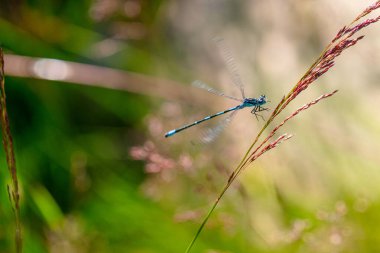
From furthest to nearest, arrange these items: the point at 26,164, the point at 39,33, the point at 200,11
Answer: the point at 200,11, the point at 39,33, the point at 26,164

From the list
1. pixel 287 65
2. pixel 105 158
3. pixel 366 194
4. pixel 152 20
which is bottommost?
pixel 366 194

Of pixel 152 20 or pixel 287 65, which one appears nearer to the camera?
pixel 287 65

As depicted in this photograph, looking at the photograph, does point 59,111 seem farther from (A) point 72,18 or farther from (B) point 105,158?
(A) point 72,18

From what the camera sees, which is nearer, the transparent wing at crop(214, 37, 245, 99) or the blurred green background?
the transparent wing at crop(214, 37, 245, 99)

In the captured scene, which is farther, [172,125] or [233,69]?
[172,125]

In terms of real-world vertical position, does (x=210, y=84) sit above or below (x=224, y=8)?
below

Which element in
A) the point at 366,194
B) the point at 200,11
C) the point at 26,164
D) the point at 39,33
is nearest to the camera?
the point at 366,194

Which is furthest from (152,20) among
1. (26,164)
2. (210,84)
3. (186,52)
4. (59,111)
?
(26,164)

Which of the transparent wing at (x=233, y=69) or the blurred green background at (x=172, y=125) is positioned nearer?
the transparent wing at (x=233, y=69)
